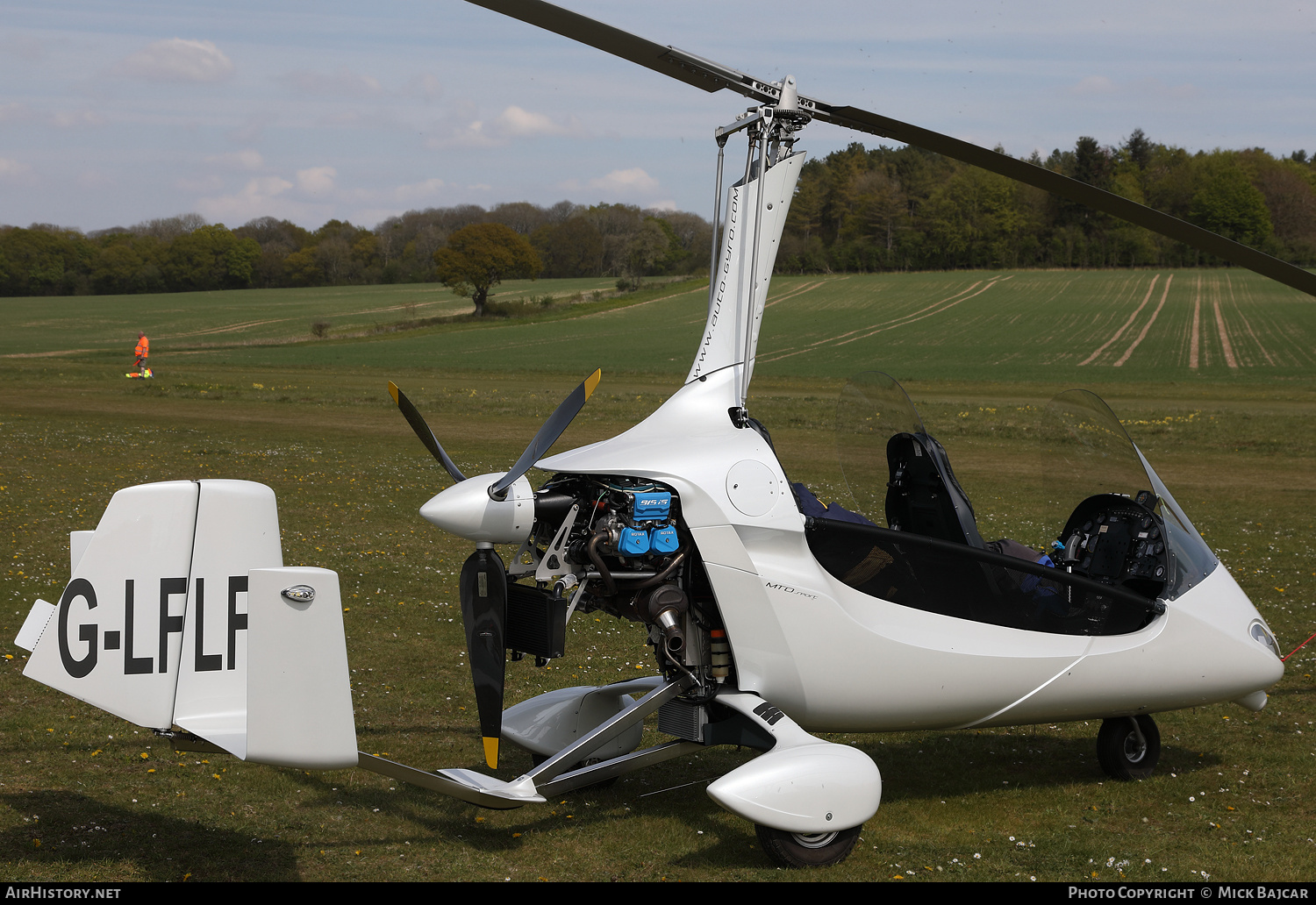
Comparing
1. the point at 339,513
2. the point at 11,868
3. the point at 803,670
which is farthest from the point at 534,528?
the point at 339,513

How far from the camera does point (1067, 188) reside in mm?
5324

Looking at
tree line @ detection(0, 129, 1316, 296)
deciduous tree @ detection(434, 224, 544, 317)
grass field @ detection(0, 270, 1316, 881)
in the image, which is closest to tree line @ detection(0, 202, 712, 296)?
tree line @ detection(0, 129, 1316, 296)

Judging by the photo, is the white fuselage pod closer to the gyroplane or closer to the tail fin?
the gyroplane

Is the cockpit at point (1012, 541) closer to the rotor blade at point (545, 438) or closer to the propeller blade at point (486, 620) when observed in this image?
the rotor blade at point (545, 438)

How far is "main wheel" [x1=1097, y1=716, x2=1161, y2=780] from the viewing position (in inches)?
268

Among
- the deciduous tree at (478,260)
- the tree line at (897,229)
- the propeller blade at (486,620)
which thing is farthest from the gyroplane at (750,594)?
the deciduous tree at (478,260)

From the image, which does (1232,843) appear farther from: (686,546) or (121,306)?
(121,306)

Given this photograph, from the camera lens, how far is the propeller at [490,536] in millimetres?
5379

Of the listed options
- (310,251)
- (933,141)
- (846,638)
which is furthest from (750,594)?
(310,251)

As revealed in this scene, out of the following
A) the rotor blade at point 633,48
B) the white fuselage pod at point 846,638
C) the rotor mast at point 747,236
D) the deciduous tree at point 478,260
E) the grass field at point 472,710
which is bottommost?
the grass field at point 472,710

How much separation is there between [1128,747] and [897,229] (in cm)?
9496

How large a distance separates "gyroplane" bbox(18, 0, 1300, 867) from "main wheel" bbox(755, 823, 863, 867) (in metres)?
0.01

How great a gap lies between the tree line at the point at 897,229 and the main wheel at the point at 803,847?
267 feet

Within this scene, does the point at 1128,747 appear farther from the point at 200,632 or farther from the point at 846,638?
the point at 200,632
